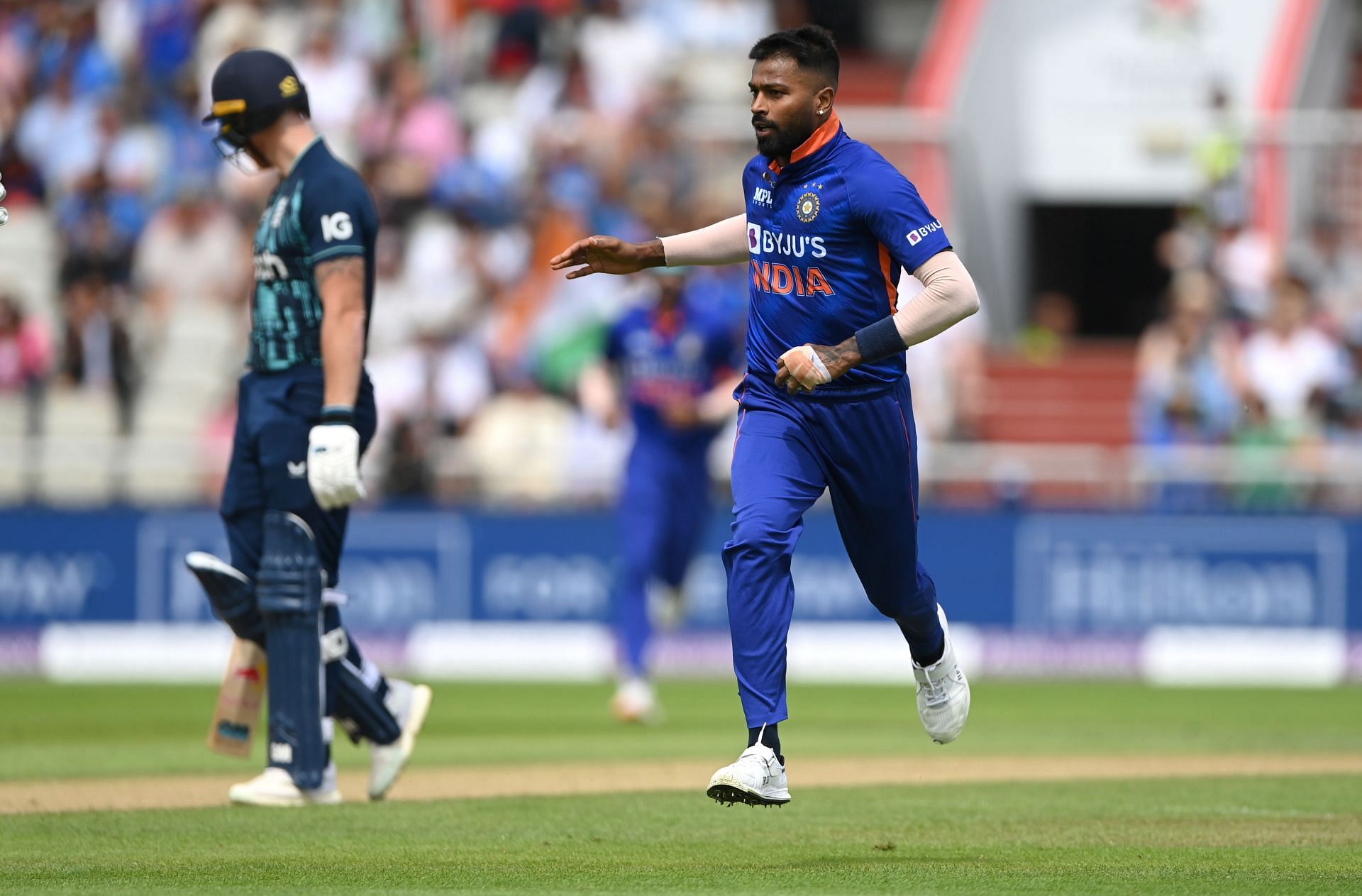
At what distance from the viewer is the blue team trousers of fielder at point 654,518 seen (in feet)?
44.2

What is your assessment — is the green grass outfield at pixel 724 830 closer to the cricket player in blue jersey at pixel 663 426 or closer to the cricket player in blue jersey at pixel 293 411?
the cricket player in blue jersey at pixel 293 411

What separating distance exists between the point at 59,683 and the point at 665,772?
814 cm

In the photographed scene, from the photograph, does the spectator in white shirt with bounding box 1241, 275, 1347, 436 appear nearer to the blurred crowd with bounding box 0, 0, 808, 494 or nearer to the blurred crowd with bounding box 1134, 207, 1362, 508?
the blurred crowd with bounding box 1134, 207, 1362, 508

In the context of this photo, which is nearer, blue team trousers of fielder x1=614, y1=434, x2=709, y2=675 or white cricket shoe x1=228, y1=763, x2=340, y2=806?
white cricket shoe x1=228, y1=763, x2=340, y2=806

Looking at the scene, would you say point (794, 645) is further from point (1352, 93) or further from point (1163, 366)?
point (1352, 93)

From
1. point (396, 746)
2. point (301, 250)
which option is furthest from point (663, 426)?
point (301, 250)

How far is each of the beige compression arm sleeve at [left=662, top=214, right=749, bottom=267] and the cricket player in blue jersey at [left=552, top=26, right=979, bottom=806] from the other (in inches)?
4.2

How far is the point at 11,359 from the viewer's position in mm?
19547

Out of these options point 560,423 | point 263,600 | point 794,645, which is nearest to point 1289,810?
point 263,600

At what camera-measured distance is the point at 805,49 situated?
7.18 metres

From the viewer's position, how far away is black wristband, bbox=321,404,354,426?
315 inches

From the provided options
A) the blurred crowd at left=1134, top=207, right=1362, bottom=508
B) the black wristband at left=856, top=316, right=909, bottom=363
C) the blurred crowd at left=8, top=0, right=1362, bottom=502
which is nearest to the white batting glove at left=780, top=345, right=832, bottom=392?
the black wristband at left=856, top=316, right=909, bottom=363

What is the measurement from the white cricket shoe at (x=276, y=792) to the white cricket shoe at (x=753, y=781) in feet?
7.07

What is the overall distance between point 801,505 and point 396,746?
237 centimetres
